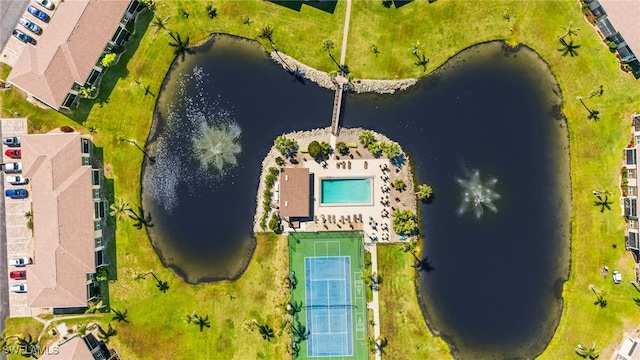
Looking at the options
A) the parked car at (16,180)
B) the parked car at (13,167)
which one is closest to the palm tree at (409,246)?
the parked car at (16,180)

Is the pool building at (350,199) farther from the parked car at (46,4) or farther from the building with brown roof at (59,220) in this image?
the parked car at (46,4)

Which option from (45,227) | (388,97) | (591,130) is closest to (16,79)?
(45,227)

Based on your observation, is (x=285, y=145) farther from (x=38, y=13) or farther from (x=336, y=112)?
(x=38, y=13)

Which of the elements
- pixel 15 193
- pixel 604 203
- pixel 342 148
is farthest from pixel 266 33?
pixel 604 203

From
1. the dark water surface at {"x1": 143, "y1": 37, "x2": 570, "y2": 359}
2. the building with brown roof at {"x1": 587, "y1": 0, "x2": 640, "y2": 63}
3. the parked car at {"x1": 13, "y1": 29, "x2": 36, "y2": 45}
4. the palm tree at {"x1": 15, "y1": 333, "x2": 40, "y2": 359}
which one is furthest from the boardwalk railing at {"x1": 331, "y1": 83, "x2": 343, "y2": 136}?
the palm tree at {"x1": 15, "y1": 333, "x2": 40, "y2": 359}

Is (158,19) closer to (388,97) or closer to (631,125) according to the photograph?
(388,97)

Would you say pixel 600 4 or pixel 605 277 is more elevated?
pixel 600 4

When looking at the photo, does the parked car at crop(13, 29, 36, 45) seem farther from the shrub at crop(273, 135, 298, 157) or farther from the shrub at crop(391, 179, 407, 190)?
the shrub at crop(391, 179, 407, 190)
